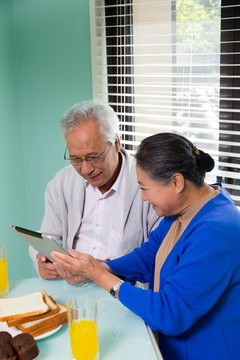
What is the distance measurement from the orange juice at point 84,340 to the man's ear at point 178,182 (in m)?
0.48

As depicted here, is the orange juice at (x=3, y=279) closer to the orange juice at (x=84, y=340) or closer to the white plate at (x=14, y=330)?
the white plate at (x=14, y=330)

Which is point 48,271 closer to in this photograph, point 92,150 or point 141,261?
point 141,261

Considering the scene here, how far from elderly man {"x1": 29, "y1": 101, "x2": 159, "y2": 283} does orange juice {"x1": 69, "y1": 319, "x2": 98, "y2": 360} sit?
0.76 meters

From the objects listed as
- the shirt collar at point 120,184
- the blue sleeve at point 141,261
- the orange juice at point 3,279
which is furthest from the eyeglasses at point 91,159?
the orange juice at point 3,279

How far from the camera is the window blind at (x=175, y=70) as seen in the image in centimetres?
229

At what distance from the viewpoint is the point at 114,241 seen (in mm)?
1997

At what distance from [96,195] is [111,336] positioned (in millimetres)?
846

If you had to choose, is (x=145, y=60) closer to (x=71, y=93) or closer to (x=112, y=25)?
(x=112, y=25)

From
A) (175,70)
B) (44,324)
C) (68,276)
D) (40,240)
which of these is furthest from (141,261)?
(175,70)

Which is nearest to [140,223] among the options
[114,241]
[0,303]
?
[114,241]

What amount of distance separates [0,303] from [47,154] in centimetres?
164

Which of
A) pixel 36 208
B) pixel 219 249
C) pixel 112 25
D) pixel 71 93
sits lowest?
pixel 36 208

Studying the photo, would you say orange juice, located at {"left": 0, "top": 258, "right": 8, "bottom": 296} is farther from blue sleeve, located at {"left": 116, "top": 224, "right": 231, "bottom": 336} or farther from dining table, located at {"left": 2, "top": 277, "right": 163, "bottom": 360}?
blue sleeve, located at {"left": 116, "top": 224, "right": 231, "bottom": 336}

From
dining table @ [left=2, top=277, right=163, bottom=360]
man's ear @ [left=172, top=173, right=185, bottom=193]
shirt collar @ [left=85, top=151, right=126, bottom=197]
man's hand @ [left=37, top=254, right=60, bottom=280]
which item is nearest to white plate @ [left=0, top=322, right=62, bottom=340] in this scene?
dining table @ [left=2, top=277, right=163, bottom=360]
